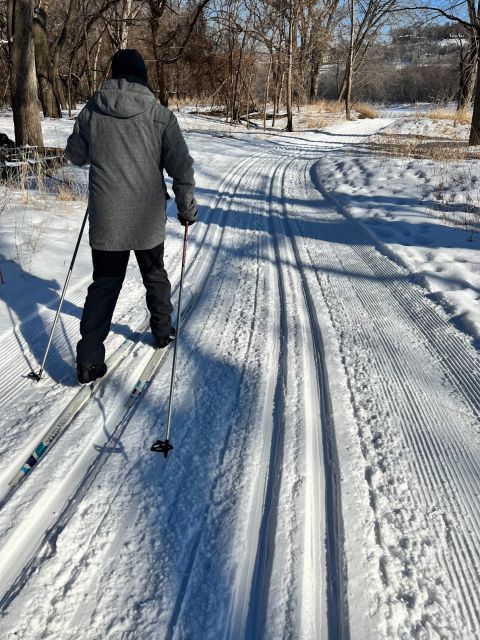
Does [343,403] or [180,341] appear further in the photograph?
[180,341]

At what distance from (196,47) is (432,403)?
27499 millimetres

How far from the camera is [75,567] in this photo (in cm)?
164

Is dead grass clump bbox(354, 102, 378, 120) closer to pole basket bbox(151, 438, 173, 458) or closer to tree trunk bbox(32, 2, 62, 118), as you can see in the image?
tree trunk bbox(32, 2, 62, 118)

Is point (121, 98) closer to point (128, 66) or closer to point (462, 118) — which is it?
point (128, 66)

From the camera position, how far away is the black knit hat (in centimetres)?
236

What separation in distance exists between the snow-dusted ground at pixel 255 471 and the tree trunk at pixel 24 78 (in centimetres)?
514

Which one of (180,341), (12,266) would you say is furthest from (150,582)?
(12,266)

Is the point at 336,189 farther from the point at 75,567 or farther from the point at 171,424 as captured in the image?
the point at 75,567

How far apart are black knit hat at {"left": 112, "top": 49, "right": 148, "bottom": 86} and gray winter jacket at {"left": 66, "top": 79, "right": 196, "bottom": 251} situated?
0.15 ft

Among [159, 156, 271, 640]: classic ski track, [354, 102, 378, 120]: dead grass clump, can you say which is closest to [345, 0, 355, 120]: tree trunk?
[354, 102, 378, 120]: dead grass clump

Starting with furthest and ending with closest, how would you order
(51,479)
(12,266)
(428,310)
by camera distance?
(12,266), (428,310), (51,479)

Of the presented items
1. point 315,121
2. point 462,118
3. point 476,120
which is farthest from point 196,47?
point 476,120

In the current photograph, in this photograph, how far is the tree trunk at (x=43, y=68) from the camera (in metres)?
16.1

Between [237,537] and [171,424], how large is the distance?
0.79m
